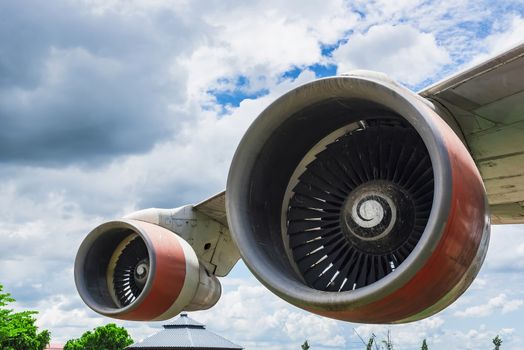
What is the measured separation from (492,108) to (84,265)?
19.4 feet

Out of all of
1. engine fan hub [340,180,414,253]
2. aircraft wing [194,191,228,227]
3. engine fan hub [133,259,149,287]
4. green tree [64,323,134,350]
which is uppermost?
green tree [64,323,134,350]

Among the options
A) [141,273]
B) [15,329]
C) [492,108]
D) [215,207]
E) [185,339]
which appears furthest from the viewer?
[185,339]

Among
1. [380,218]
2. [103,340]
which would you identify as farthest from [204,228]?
[103,340]

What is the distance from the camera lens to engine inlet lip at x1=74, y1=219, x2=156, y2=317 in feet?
27.4

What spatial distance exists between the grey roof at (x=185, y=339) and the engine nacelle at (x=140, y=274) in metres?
54.1

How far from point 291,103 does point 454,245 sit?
209 cm

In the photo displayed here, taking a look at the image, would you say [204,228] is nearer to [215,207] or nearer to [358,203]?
[215,207]

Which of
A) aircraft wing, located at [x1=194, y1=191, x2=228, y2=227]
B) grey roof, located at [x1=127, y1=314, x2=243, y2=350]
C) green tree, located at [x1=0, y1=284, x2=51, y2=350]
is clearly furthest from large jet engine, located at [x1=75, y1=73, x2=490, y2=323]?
grey roof, located at [x1=127, y1=314, x2=243, y2=350]

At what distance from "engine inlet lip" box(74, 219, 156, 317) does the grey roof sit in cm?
5434

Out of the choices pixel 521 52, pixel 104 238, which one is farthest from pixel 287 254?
pixel 104 238

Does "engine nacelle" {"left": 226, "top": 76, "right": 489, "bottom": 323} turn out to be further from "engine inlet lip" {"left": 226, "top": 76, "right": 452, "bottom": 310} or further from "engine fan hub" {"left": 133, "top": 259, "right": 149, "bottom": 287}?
"engine fan hub" {"left": 133, "top": 259, "right": 149, "bottom": 287}

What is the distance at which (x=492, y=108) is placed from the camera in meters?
6.62

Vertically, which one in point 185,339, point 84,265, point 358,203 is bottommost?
point 358,203

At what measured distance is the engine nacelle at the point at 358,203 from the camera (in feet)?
16.5
